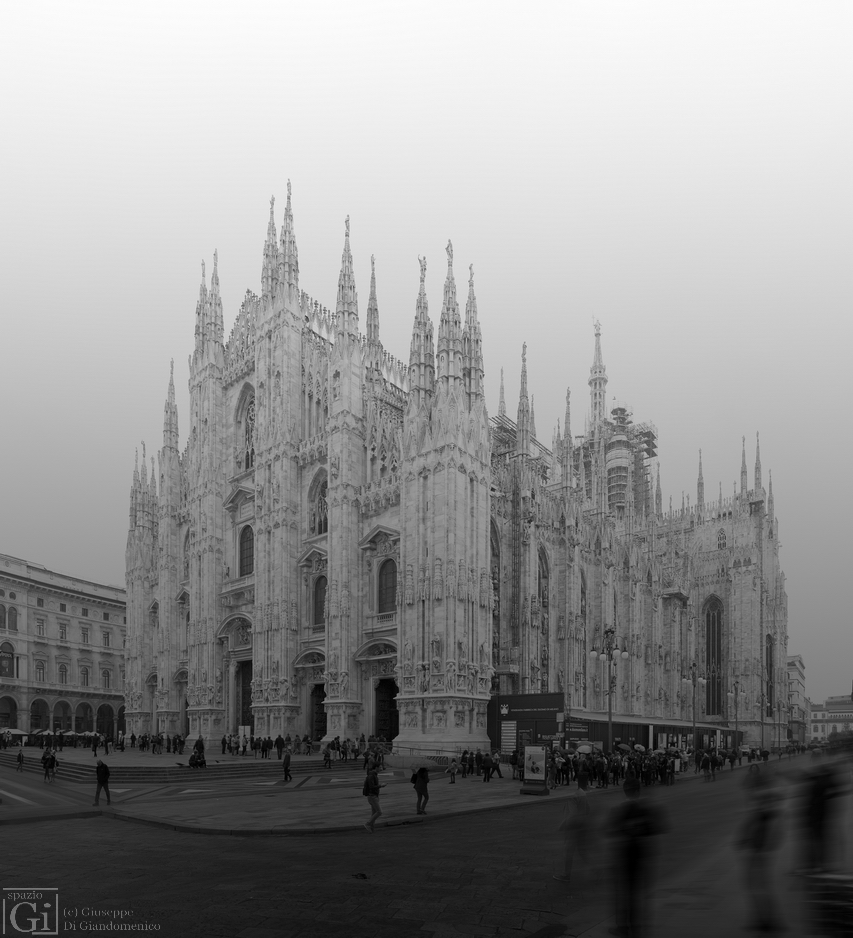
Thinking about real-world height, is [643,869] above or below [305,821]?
above

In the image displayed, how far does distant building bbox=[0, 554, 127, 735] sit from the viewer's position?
250 ft

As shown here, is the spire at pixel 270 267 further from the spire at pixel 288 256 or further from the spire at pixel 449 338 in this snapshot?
the spire at pixel 449 338

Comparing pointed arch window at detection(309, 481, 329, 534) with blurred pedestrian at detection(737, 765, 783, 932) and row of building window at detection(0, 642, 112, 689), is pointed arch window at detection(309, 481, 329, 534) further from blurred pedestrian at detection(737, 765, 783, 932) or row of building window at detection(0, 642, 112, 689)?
blurred pedestrian at detection(737, 765, 783, 932)

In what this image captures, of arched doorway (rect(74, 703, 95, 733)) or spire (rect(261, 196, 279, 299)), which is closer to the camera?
spire (rect(261, 196, 279, 299))

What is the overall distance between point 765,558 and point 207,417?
180 ft

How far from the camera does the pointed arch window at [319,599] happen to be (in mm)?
53094

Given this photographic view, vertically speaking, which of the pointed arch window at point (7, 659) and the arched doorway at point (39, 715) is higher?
the pointed arch window at point (7, 659)

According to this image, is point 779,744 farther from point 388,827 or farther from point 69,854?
point 69,854

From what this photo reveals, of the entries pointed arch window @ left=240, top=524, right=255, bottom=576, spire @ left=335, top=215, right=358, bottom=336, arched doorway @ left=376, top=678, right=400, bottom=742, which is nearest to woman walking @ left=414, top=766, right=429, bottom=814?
arched doorway @ left=376, top=678, right=400, bottom=742

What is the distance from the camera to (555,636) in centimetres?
5669

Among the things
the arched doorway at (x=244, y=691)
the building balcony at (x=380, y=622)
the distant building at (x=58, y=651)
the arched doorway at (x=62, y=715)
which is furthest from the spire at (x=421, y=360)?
the arched doorway at (x=62, y=715)

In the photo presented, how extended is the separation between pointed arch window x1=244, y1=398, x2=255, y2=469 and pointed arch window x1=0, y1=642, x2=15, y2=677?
31851 millimetres

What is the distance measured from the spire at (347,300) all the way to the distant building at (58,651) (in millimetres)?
43326

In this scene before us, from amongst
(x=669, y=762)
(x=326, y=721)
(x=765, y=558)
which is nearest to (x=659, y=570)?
(x=765, y=558)
